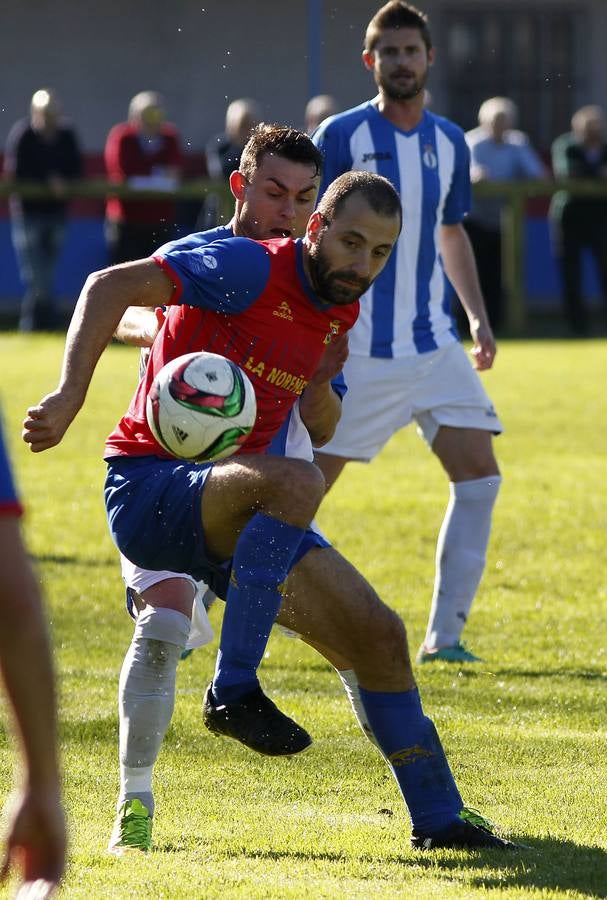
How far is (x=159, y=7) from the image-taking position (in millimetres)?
22500

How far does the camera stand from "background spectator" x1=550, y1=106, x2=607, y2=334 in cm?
2045

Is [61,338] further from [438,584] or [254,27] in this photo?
[438,584]

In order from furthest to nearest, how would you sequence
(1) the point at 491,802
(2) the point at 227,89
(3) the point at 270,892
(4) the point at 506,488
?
(2) the point at 227,89 < (4) the point at 506,488 < (1) the point at 491,802 < (3) the point at 270,892

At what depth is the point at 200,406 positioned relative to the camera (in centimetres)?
411

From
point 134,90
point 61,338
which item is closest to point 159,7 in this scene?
point 134,90

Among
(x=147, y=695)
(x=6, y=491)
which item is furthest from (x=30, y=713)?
(x=147, y=695)

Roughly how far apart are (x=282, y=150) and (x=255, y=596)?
159 centimetres

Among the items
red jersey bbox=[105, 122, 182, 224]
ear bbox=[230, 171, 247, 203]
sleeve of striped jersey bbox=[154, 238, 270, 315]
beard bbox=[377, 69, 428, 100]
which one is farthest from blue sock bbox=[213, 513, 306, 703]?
red jersey bbox=[105, 122, 182, 224]

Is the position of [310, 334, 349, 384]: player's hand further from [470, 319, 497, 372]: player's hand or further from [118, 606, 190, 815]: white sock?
[470, 319, 497, 372]: player's hand

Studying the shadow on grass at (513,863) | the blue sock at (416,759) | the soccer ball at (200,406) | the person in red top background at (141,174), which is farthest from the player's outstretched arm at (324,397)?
the person in red top background at (141,174)

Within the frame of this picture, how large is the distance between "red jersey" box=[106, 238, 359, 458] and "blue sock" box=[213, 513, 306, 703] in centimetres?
46

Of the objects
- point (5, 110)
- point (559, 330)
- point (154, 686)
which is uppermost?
point (5, 110)

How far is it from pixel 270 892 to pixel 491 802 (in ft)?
3.72

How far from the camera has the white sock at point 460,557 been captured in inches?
269
